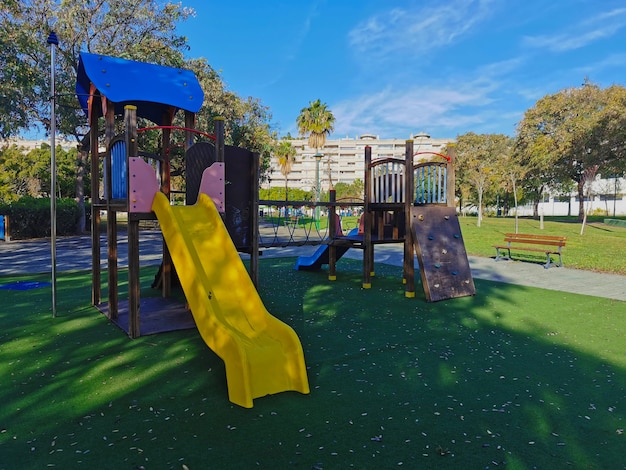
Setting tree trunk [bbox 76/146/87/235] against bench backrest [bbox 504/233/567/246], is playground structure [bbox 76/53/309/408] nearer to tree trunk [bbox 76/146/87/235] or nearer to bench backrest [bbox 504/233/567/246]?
bench backrest [bbox 504/233/567/246]

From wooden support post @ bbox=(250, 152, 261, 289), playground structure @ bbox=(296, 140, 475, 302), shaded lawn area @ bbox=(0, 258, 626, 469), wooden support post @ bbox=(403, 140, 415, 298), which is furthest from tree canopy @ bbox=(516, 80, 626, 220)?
wooden support post @ bbox=(250, 152, 261, 289)

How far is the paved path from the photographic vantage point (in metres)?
9.70

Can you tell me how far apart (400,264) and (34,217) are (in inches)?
703

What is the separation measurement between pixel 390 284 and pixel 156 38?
17.7 m

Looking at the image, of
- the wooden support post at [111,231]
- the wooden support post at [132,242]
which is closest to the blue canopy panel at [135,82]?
the wooden support post at [111,231]

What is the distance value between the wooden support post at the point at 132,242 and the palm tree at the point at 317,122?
157 feet

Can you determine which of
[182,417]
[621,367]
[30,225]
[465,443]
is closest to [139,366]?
[182,417]

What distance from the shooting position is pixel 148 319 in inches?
254

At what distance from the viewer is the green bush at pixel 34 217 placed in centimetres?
2030

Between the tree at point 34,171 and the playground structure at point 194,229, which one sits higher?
the tree at point 34,171

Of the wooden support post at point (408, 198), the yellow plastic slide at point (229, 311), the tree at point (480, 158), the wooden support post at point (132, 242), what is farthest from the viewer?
the tree at point (480, 158)

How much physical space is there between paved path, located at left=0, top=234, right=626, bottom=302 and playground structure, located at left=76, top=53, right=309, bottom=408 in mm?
5957

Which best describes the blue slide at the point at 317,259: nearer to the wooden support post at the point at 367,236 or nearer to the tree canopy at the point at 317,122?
the wooden support post at the point at 367,236

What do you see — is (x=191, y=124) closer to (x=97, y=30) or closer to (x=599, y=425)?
(x=599, y=425)
